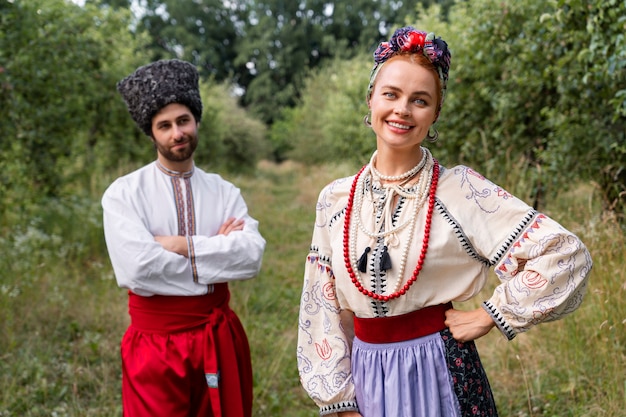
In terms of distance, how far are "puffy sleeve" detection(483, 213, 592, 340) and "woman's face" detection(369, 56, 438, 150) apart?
426 millimetres

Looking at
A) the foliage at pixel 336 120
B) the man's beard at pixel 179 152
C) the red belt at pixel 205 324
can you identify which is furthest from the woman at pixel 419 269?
the foliage at pixel 336 120

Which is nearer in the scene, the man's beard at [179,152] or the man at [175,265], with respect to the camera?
the man at [175,265]

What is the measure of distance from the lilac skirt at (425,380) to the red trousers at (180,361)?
915 millimetres

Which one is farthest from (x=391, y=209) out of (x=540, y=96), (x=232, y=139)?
(x=232, y=139)

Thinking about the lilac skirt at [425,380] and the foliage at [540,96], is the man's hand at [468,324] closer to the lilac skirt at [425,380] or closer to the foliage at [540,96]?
the lilac skirt at [425,380]

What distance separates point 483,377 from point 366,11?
40.1 meters

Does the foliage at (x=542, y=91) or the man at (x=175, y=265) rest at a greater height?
the foliage at (x=542, y=91)

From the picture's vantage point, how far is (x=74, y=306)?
4.81 meters

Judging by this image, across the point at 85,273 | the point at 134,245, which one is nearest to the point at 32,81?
the point at 85,273

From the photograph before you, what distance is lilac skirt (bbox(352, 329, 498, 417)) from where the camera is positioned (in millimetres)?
1745

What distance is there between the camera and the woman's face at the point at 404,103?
171cm

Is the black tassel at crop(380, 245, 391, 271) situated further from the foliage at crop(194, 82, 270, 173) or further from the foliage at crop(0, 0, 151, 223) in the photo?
the foliage at crop(194, 82, 270, 173)

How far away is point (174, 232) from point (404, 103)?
53.5 inches

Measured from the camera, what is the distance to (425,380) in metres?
1.76
